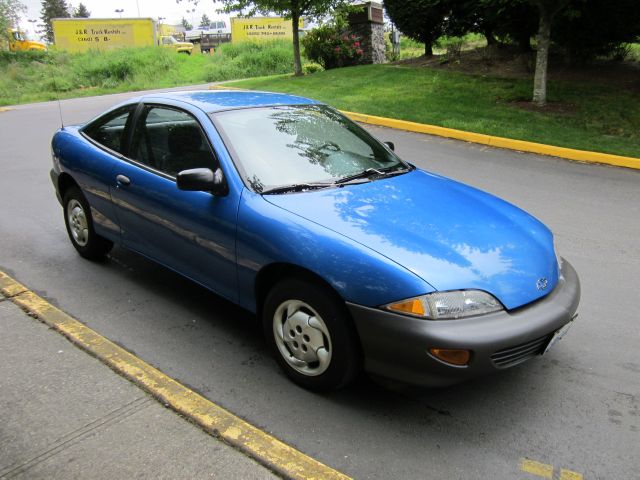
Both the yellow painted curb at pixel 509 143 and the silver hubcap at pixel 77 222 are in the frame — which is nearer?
the silver hubcap at pixel 77 222

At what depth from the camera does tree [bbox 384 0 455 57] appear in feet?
54.2

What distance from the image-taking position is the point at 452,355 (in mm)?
2617

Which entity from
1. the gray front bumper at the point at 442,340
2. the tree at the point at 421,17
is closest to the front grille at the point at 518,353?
the gray front bumper at the point at 442,340

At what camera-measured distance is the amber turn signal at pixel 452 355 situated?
2.60 metres

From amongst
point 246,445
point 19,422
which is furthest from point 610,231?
point 19,422

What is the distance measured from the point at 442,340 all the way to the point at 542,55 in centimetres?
1047

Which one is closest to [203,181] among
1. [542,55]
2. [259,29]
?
[542,55]

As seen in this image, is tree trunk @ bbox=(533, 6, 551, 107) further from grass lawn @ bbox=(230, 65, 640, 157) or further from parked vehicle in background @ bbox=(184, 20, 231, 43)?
parked vehicle in background @ bbox=(184, 20, 231, 43)

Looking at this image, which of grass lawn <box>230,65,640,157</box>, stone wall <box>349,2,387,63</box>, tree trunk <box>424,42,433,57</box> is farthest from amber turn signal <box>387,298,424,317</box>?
stone wall <box>349,2,387,63</box>

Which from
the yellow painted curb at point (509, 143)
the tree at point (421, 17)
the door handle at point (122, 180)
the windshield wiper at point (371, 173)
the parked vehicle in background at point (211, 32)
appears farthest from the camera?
the parked vehicle in background at point (211, 32)

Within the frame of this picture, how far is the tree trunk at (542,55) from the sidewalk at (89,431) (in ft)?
35.5

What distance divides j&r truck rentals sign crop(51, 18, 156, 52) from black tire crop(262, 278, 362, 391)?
128ft

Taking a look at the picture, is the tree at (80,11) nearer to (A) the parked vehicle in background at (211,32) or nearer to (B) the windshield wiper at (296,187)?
(A) the parked vehicle in background at (211,32)

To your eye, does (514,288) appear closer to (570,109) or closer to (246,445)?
(246,445)
